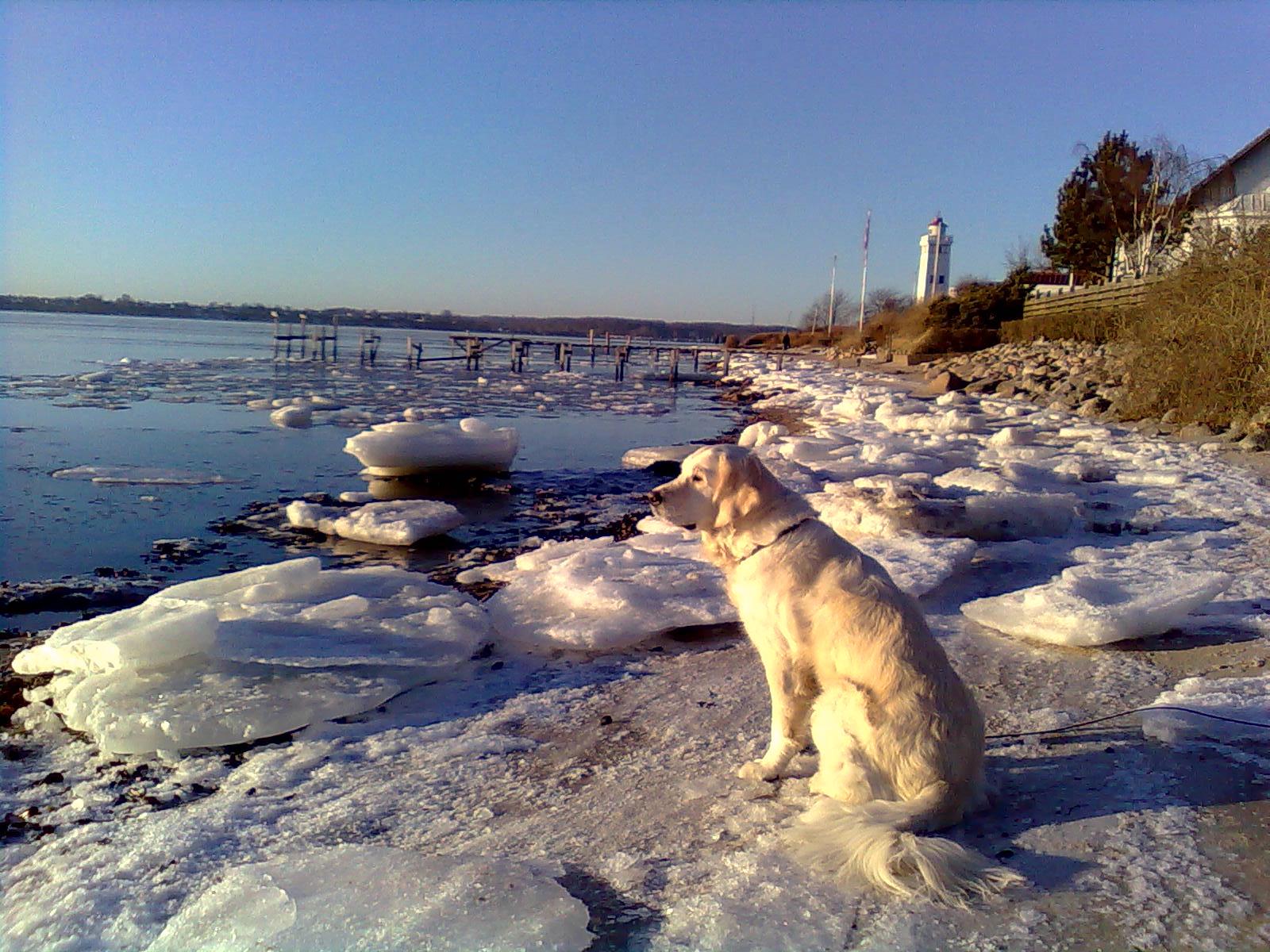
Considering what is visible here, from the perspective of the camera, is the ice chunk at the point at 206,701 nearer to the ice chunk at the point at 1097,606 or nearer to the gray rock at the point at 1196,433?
the ice chunk at the point at 1097,606

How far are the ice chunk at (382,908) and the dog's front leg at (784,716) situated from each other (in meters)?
0.78

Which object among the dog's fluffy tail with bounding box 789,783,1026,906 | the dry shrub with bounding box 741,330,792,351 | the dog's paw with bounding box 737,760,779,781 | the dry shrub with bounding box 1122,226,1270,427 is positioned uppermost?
the dry shrub with bounding box 741,330,792,351

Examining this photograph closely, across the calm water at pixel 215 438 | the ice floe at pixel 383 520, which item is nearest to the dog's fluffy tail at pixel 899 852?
the calm water at pixel 215 438

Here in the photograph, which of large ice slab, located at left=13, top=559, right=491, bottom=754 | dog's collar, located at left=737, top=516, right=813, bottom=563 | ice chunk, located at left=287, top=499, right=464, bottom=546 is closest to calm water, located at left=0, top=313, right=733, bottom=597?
ice chunk, located at left=287, top=499, right=464, bottom=546

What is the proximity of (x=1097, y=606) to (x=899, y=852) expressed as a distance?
2321 millimetres

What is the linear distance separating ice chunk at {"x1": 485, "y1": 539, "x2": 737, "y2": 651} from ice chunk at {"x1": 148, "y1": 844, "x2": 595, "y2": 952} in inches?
80.3

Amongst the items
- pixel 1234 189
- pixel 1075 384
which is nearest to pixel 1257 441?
pixel 1075 384

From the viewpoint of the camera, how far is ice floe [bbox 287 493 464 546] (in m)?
7.19

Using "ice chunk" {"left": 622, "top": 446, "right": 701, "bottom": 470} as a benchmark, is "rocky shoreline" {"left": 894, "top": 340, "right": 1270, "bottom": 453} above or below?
above

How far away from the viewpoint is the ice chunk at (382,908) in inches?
76.6

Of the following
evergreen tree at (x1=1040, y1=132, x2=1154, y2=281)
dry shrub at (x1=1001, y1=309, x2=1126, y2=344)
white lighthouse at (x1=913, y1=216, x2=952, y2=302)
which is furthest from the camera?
white lighthouse at (x1=913, y1=216, x2=952, y2=302)

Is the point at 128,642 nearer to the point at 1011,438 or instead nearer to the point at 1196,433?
the point at 1011,438

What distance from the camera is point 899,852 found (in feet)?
6.83

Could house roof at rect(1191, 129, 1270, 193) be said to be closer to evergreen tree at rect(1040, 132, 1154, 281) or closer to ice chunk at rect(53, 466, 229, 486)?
evergreen tree at rect(1040, 132, 1154, 281)
